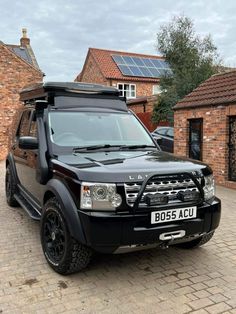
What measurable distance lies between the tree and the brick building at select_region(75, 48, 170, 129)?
9670 millimetres

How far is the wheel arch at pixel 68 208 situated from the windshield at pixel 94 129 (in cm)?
74

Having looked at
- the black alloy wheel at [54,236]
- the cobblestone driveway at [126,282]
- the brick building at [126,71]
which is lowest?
the cobblestone driveway at [126,282]

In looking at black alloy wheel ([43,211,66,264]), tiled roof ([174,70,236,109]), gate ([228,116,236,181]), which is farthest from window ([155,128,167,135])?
black alloy wheel ([43,211,66,264])

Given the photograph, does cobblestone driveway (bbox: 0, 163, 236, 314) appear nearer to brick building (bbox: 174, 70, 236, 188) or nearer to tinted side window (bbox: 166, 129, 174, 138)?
brick building (bbox: 174, 70, 236, 188)

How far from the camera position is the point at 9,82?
16.0 m

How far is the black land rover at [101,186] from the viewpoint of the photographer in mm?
3307

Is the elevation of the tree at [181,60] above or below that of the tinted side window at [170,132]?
above

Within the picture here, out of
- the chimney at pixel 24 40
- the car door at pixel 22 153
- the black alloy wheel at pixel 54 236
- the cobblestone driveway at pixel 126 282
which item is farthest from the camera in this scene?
the chimney at pixel 24 40

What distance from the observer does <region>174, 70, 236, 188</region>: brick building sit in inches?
363

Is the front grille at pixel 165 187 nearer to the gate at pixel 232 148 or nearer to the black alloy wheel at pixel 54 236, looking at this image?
the black alloy wheel at pixel 54 236

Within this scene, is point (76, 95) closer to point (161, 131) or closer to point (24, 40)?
point (161, 131)

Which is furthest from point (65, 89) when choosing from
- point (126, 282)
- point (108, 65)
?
point (108, 65)

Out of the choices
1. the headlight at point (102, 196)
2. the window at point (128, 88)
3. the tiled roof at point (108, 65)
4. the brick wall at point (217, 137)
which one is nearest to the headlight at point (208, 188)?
the headlight at point (102, 196)

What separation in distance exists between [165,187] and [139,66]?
31.4 m
